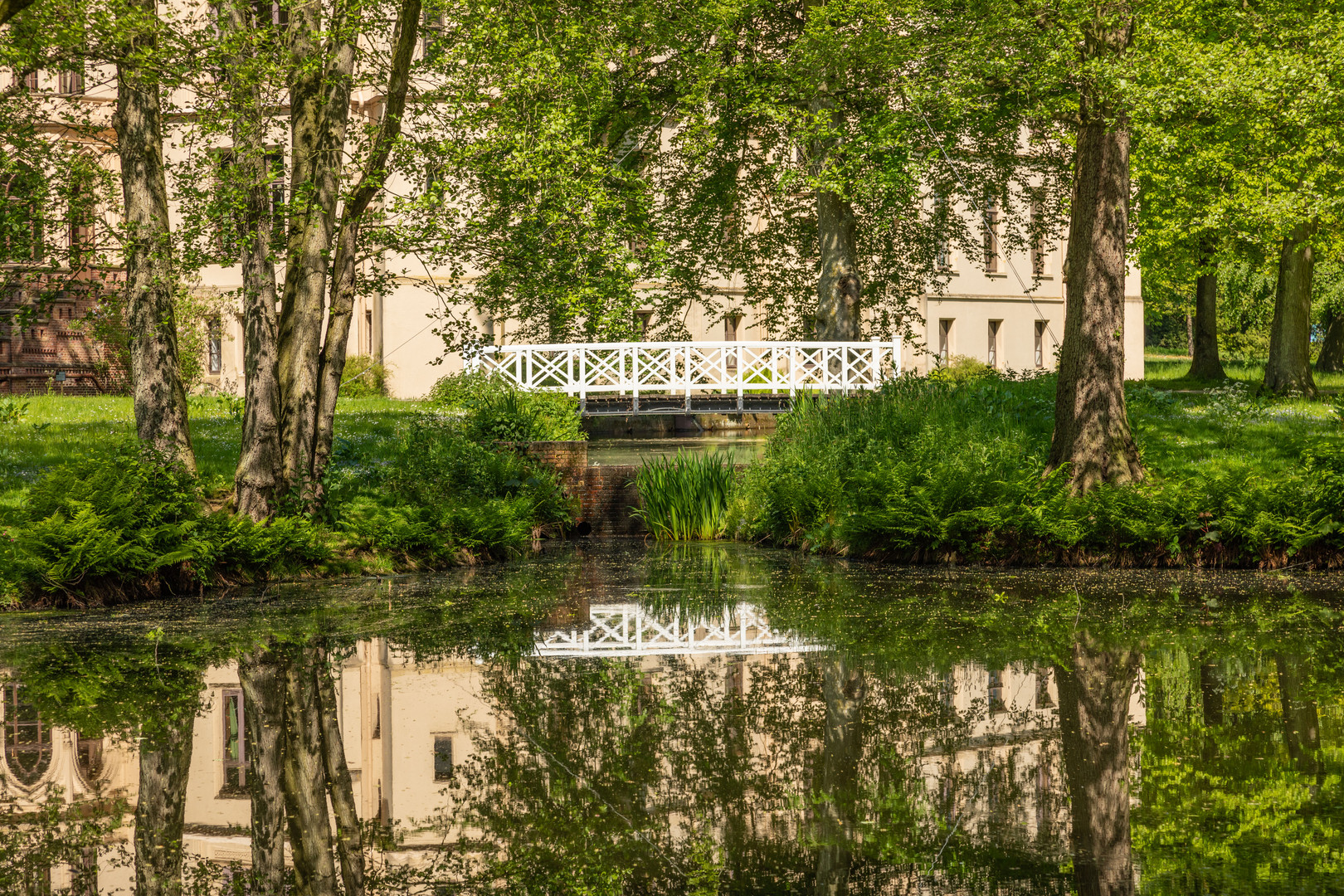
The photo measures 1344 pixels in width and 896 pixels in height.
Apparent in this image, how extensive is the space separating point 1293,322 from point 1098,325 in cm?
1566

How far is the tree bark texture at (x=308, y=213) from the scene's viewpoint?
11.1 m

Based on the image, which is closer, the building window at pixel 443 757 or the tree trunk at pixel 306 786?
the tree trunk at pixel 306 786

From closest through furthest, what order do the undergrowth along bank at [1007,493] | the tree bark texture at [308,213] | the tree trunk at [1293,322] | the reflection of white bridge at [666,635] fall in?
the reflection of white bridge at [666,635]
the undergrowth along bank at [1007,493]
the tree bark texture at [308,213]
the tree trunk at [1293,322]

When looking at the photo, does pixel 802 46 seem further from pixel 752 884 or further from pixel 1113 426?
pixel 752 884

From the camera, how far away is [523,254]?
1191 centimetres

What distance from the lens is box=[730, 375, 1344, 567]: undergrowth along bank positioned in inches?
430

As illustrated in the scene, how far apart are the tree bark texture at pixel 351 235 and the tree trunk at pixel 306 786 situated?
5016mm

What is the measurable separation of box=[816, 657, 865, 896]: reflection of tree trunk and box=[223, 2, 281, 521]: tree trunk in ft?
20.4

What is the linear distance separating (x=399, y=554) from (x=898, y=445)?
534 cm

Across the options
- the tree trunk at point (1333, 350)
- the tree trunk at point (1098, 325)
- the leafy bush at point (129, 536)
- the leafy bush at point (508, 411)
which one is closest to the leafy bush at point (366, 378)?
the leafy bush at point (508, 411)

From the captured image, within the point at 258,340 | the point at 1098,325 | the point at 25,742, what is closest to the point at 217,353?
the point at 258,340

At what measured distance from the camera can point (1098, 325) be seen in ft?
40.5

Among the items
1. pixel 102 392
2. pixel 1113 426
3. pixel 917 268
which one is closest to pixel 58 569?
pixel 1113 426

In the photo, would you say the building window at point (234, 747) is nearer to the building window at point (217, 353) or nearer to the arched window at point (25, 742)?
the arched window at point (25, 742)
